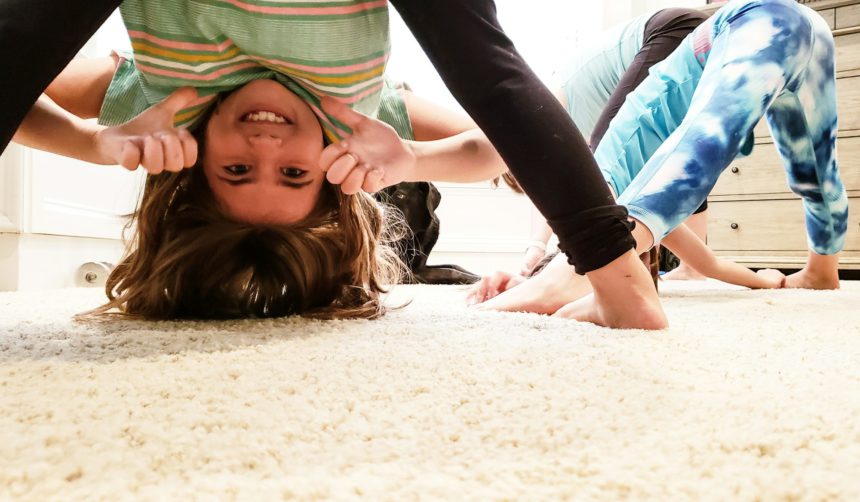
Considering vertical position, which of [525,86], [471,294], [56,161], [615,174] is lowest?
[471,294]

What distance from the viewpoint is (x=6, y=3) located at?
0.50 meters

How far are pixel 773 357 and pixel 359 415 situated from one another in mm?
395

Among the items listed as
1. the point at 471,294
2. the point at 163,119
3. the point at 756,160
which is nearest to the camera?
the point at 163,119

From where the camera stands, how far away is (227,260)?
2.72 feet

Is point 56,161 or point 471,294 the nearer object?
point 471,294

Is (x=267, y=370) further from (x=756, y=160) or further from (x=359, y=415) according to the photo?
(x=756, y=160)

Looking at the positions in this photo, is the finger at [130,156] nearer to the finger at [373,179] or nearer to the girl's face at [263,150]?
the girl's face at [263,150]

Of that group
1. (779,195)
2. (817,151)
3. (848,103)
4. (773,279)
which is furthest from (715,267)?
(848,103)

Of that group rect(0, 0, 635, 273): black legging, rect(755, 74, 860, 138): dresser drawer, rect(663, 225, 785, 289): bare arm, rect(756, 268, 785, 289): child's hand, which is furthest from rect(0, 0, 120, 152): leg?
rect(755, 74, 860, 138): dresser drawer

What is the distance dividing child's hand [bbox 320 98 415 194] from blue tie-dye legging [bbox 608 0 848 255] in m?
0.31

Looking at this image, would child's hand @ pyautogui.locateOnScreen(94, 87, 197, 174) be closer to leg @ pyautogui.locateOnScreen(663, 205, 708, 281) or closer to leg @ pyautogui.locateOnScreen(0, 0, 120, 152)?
leg @ pyautogui.locateOnScreen(0, 0, 120, 152)

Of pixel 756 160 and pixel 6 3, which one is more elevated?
pixel 6 3

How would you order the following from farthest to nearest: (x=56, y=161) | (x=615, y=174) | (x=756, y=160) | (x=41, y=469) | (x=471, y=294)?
(x=756, y=160), (x=56, y=161), (x=471, y=294), (x=615, y=174), (x=41, y=469)

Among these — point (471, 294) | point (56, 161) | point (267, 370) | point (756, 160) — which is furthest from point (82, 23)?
point (756, 160)
